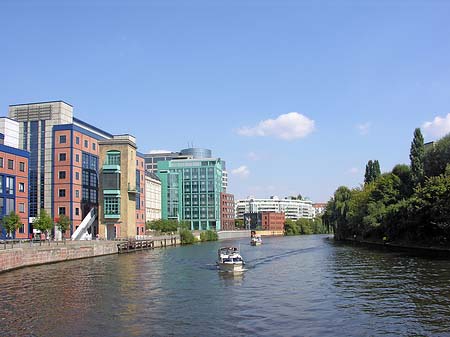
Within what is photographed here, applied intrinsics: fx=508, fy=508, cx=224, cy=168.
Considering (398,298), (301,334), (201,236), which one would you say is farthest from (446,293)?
(201,236)

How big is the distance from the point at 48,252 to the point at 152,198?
101706 millimetres

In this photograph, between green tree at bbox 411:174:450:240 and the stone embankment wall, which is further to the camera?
green tree at bbox 411:174:450:240

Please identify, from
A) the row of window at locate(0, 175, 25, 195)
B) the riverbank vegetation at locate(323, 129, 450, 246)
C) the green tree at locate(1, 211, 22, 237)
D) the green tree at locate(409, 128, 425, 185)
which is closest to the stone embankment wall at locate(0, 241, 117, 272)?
the green tree at locate(1, 211, 22, 237)

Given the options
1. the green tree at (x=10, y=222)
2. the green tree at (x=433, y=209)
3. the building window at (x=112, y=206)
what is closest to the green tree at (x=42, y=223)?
Result: the green tree at (x=10, y=222)

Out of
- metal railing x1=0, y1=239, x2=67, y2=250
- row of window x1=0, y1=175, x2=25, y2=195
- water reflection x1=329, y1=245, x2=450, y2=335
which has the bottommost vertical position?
water reflection x1=329, y1=245, x2=450, y2=335

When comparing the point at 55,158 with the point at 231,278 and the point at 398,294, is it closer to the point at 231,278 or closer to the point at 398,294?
the point at 231,278

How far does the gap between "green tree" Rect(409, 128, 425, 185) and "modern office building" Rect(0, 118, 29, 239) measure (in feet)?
242

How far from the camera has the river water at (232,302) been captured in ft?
93.6

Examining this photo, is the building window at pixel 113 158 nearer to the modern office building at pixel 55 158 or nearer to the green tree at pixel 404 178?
the modern office building at pixel 55 158

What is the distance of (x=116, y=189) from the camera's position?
123500 mm

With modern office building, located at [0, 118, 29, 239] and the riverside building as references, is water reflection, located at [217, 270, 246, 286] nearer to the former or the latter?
modern office building, located at [0, 118, 29, 239]

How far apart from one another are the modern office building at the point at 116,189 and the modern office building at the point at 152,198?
40.5 metres

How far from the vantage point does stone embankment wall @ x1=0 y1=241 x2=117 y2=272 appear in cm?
6216

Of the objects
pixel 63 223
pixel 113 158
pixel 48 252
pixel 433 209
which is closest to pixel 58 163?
pixel 113 158
